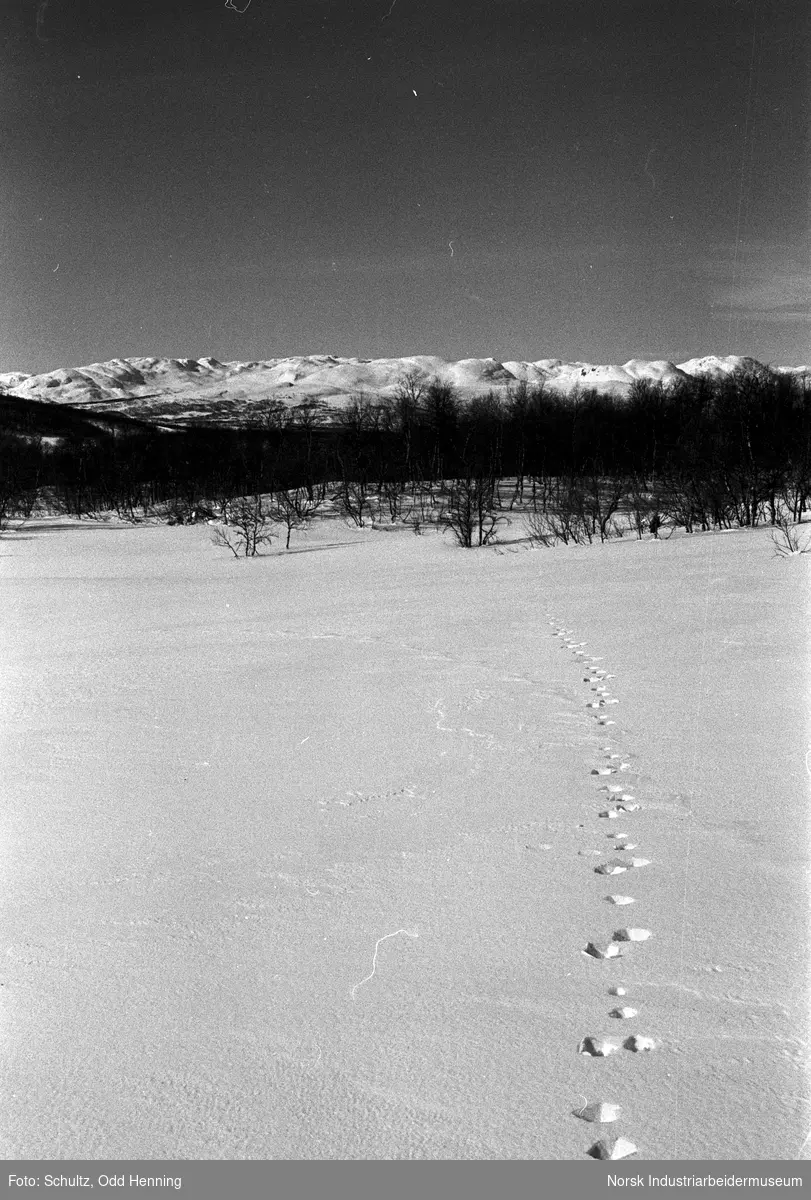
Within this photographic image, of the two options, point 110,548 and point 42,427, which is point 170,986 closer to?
point 110,548

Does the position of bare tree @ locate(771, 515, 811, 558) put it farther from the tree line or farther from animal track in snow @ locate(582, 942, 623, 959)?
animal track in snow @ locate(582, 942, 623, 959)

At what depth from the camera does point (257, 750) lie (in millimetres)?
6773

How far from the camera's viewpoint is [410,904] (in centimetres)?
412

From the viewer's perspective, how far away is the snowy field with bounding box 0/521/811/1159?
2762 millimetres

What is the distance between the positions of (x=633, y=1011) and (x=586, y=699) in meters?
4.62

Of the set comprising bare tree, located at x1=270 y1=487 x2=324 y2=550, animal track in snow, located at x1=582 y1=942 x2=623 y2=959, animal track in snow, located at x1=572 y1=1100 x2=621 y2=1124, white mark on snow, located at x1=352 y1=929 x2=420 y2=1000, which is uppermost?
bare tree, located at x1=270 y1=487 x2=324 y2=550

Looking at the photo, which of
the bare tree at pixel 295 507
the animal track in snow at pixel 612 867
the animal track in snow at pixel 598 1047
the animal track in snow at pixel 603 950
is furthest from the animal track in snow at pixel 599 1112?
the bare tree at pixel 295 507

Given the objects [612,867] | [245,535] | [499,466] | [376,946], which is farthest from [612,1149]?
[499,466]

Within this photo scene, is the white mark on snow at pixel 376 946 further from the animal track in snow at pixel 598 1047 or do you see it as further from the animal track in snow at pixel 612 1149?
the animal track in snow at pixel 612 1149

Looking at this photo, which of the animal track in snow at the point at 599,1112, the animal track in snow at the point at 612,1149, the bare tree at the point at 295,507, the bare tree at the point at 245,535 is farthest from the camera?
the bare tree at the point at 295,507

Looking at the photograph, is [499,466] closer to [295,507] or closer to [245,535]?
[295,507]

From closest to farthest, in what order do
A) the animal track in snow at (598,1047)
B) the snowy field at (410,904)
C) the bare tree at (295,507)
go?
the snowy field at (410,904) → the animal track in snow at (598,1047) → the bare tree at (295,507)

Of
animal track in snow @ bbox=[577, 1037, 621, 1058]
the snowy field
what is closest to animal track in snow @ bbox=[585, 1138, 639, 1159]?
the snowy field

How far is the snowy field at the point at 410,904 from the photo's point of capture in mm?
2762
